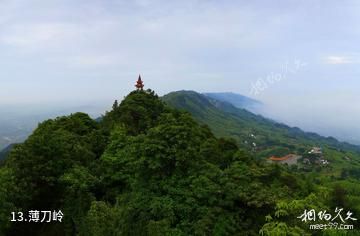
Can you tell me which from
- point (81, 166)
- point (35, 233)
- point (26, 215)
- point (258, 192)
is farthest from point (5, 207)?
point (258, 192)

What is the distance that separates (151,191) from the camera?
83.4ft

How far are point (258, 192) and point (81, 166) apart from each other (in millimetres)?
12980

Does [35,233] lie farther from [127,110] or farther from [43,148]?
[127,110]

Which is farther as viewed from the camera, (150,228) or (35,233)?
(35,233)

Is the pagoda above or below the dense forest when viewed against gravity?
above

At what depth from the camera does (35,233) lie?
28797 millimetres

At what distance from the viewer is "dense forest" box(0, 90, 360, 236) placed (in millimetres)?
22359

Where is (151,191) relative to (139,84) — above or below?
below

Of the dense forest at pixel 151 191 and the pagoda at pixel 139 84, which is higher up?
the pagoda at pixel 139 84

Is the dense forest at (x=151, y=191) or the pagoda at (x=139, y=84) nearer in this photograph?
the dense forest at (x=151, y=191)

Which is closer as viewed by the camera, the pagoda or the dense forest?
the dense forest

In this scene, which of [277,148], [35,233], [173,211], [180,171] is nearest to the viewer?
[173,211]

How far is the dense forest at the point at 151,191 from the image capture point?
22.4 m

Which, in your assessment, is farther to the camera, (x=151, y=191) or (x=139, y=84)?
(x=139, y=84)
